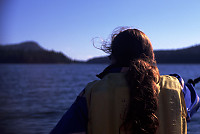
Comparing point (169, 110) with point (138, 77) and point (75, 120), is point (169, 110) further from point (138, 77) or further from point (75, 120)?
point (75, 120)

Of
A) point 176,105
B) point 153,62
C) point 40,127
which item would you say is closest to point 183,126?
point 176,105

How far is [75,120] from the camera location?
1331 mm

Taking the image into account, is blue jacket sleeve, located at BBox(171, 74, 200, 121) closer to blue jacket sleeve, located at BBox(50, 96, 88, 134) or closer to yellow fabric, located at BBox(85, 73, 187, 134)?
yellow fabric, located at BBox(85, 73, 187, 134)

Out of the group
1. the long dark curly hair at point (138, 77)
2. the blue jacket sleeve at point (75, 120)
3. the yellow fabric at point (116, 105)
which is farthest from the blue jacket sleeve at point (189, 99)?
the blue jacket sleeve at point (75, 120)

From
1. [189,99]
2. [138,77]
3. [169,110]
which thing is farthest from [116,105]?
[189,99]

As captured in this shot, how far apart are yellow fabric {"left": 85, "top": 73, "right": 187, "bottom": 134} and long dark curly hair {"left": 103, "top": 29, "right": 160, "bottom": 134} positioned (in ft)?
0.14

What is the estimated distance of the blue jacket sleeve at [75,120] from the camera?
1.32 m

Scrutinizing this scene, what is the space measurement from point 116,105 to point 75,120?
232 millimetres

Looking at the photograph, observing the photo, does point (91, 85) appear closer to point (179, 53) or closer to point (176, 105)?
point (176, 105)

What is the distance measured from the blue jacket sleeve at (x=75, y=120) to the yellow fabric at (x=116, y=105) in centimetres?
3

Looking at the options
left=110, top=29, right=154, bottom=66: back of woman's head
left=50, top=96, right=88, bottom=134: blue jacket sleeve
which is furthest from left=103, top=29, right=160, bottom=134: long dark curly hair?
left=50, top=96, right=88, bottom=134: blue jacket sleeve

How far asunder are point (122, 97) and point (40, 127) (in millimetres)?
6351

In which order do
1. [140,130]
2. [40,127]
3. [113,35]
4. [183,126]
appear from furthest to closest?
[40,127], [113,35], [183,126], [140,130]

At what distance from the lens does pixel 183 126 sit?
1.42 meters
